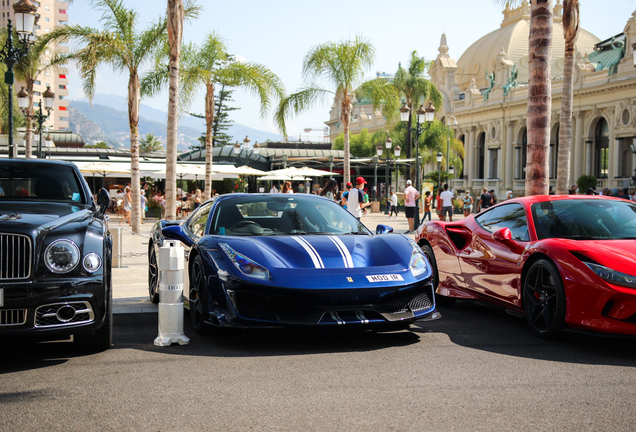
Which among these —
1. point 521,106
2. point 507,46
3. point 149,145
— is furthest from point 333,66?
point 149,145

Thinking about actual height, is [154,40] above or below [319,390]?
above

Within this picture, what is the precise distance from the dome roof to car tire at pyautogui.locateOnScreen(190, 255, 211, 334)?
78304 mm

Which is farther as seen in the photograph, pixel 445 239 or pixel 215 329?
pixel 445 239

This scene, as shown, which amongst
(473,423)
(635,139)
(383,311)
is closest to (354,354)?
(383,311)

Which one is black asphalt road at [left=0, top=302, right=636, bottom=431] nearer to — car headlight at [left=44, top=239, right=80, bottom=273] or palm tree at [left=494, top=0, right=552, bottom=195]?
car headlight at [left=44, top=239, right=80, bottom=273]

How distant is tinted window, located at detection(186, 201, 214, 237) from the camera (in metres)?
6.81

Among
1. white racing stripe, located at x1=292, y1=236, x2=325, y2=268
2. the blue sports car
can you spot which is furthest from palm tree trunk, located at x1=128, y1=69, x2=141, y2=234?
white racing stripe, located at x1=292, y1=236, x2=325, y2=268

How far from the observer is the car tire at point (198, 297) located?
5812 mm

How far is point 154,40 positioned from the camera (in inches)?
832

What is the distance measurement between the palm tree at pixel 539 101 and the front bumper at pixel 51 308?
26.2 feet

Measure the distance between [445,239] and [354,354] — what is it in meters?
3.01

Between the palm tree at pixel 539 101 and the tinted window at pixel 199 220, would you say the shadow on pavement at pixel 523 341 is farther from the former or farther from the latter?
the palm tree at pixel 539 101

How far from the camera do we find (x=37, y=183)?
256 inches

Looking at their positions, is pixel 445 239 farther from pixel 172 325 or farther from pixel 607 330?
pixel 172 325
